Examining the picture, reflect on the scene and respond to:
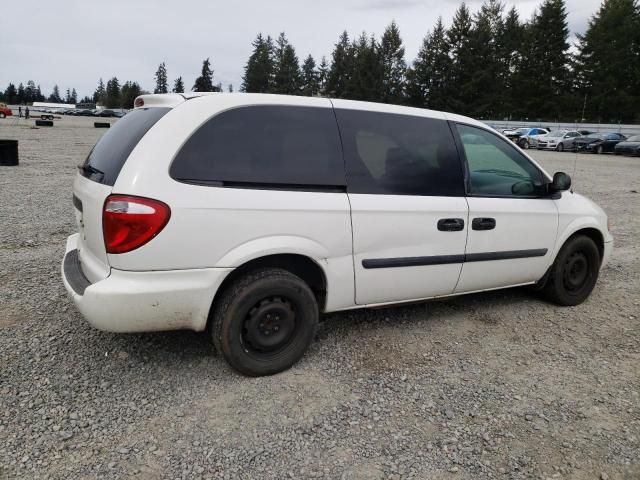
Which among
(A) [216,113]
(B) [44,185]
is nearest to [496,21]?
(B) [44,185]

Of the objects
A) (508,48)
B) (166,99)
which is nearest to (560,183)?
(166,99)

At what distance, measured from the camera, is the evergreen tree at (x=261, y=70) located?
9212cm

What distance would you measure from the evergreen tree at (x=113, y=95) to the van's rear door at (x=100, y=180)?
5138 inches

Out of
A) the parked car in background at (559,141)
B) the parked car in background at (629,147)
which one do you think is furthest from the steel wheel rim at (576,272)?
the parked car in background at (559,141)

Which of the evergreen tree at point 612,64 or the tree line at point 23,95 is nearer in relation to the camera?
the evergreen tree at point 612,64

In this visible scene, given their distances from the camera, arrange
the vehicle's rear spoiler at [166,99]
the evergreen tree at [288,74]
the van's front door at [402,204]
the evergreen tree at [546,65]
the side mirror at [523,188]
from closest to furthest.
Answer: the vehicle's rear spoiler at [166,99], the van's front door at [402,204], the side mirror at [523,188], the evergreen tree at [546,65], the evergreen tree at [288,74]

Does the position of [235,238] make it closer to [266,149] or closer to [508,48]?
[266,149]

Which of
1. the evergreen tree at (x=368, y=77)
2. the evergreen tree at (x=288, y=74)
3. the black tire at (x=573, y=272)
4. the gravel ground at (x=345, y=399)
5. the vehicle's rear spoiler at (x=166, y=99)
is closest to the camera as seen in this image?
the gravel ground at (x=345, y=399)

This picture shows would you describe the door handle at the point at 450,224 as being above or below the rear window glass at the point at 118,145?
below

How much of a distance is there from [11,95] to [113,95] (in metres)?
32.1

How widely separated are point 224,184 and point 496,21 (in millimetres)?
76140

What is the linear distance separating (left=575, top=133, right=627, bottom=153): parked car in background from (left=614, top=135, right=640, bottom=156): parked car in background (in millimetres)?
1489

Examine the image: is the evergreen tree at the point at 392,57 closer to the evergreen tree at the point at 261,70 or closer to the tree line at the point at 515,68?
the tree line at the point at 515,68

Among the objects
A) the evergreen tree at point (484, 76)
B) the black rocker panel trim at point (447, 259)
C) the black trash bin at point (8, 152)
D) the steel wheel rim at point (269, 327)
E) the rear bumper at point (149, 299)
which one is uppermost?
the evergreen tree at point (484, 76)
